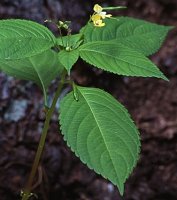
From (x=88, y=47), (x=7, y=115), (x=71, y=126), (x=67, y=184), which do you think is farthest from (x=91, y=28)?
(x=67, y=184)

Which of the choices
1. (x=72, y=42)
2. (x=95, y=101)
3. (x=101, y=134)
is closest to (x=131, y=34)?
(x=72, y=42)

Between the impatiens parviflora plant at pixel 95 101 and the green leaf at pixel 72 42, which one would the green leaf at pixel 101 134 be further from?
the green leaf at pixel 72 42

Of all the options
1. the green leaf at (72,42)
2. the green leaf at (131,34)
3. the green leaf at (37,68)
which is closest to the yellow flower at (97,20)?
the green leaf at (72,42)

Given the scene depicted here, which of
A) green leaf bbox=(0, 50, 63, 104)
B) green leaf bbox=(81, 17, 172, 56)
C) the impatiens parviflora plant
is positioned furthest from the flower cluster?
green leaf bbox=(0, 50, 63, 104)

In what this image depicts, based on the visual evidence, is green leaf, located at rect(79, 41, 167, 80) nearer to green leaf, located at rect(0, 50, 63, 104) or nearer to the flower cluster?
the flower cluster

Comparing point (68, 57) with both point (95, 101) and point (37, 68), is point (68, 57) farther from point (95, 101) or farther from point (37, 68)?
point (37, 68)

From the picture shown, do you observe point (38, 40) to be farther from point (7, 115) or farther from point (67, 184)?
point (67, 184)
